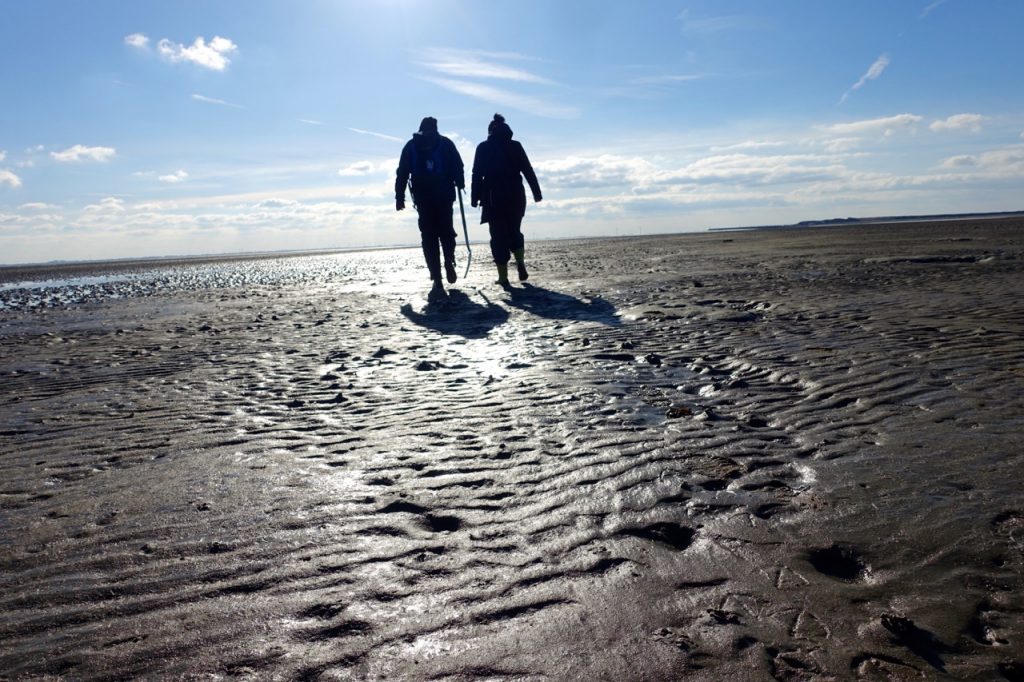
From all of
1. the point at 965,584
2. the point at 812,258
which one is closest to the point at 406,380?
the point at 965,584

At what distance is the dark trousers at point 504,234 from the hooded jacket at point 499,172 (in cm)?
9

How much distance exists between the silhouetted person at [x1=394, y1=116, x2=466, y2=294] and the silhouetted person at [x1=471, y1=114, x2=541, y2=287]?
510mm

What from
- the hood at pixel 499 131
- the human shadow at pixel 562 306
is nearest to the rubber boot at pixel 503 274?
the human shadow at pixel 562 306

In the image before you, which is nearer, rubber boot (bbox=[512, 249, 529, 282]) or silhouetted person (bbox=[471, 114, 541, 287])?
silhouetted person (bbox=[471, 114, 541, 287])

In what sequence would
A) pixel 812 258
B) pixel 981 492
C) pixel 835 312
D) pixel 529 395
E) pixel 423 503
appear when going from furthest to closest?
pixel 812 258 < pixel 835 312 < pixel 529 395 < pixel 423 503 < pixel 981 492

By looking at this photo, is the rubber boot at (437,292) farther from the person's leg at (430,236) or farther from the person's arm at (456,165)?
the person's arm at (456,165)

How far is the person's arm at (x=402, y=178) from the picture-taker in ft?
42.8

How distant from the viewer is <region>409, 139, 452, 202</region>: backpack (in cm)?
1300

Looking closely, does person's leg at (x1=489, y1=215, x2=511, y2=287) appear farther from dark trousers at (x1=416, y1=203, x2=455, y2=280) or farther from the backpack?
the backpack

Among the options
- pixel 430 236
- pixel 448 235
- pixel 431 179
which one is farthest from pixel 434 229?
pixel 431 179

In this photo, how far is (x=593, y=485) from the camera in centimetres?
362

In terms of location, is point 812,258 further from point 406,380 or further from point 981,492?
point 981,492

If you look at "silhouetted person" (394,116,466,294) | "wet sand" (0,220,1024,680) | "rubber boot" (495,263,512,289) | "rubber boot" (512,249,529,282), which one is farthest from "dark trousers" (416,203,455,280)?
"wet sand" (0,220,1024,680)

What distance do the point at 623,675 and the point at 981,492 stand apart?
2193mm
